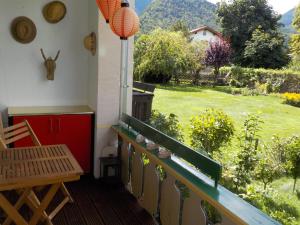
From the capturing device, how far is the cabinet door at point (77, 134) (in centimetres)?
405

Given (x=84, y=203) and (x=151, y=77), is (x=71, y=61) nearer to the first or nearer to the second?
(x=151, y=77)

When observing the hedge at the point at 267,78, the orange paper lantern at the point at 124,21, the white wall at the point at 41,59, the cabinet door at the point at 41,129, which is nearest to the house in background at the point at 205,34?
the hedge at the point at 267,78

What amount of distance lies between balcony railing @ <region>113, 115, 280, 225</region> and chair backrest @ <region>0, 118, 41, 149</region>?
97 centimetres

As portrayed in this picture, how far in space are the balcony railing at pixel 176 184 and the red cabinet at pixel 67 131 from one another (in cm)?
53

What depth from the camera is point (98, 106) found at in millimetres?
4020

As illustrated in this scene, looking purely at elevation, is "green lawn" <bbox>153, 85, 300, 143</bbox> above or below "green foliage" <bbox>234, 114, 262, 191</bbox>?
above

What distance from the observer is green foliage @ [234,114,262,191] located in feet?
8.71

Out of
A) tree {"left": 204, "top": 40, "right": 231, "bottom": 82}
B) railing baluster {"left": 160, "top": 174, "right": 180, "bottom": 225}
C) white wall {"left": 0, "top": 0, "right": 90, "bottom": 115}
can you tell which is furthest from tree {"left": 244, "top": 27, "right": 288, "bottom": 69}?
white wall {"left": 0, "top": 0, "right": 90, "bottom": 115}

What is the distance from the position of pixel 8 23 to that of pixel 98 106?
1.49m

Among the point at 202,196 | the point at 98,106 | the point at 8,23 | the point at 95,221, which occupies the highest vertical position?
the point at 8,23

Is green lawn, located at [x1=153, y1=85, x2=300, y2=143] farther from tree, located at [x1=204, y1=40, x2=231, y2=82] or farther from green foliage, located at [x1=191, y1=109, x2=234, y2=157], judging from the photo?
tree, located at [x1=204, y1=40, x2=231, y2=82]

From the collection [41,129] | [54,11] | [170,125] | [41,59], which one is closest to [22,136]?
[41,129]

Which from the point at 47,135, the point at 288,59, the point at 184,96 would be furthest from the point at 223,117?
the point at 47,135

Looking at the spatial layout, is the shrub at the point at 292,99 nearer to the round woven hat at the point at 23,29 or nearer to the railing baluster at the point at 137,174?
the railing baluster at the point at 137,174
